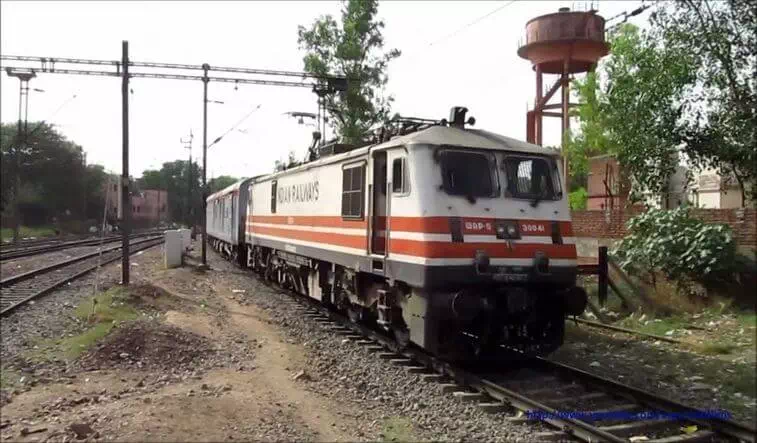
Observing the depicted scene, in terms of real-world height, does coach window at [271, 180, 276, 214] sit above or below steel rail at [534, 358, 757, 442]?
above

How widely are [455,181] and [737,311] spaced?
6.11 m

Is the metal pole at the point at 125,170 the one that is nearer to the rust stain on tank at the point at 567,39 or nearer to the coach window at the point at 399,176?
the coach window at the point at 399,176

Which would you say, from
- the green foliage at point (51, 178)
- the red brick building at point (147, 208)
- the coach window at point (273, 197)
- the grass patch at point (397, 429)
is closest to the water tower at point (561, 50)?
the coach window at point (273, 197)

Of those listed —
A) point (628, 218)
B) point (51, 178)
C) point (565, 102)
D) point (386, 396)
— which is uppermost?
point (565, 102)

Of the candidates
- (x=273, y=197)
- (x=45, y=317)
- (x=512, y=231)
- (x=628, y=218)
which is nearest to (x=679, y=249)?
(x=628, y=218)

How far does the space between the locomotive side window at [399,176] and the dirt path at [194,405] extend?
283 centimetres

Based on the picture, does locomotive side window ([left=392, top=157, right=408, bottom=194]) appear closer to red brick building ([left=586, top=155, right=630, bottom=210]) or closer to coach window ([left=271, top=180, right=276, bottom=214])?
coach window ([left=271, top=180, right=276, bottom=214])

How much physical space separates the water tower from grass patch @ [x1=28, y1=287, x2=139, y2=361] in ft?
73.1

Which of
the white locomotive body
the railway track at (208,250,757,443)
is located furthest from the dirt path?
the white locomotive body

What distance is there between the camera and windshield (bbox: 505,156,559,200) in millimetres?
8852

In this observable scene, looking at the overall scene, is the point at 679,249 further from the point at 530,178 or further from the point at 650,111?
the point at 530,178

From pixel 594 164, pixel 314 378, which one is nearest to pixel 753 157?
pixel 314 378

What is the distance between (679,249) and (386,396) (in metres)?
7.72

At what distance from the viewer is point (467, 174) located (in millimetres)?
8586
